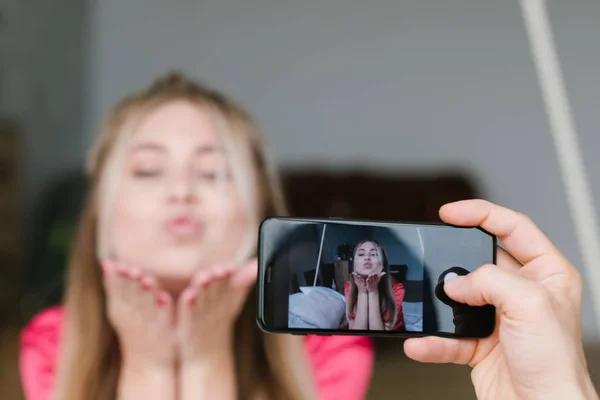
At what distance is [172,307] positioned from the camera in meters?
0.78

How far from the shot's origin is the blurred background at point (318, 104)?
820mm

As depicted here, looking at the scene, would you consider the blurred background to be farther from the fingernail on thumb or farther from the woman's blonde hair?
the fingernail on thumb

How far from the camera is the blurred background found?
0.82m

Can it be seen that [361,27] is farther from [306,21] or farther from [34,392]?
[34,392]

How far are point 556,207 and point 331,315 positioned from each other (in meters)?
0.58

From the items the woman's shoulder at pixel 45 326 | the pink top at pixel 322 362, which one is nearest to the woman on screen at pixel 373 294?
the pink top at pixel 322 362

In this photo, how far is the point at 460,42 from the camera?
877 mm

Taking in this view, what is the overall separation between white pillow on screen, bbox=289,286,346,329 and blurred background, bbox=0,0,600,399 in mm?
314

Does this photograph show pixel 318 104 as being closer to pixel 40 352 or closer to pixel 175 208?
pixel 175 208

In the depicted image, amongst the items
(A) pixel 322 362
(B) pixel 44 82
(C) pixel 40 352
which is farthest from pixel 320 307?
(B) pixel 44 82

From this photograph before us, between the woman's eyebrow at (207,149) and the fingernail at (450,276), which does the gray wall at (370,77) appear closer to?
the woman's eyebrow at (207,149)

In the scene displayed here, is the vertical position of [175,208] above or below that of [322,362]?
above

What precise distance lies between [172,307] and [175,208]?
0.16 meters

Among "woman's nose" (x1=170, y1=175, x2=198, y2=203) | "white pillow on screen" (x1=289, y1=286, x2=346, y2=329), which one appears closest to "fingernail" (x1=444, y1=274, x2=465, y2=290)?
"white pillow on screen" (x1=289, y1=286, x2=346, y2=329)
